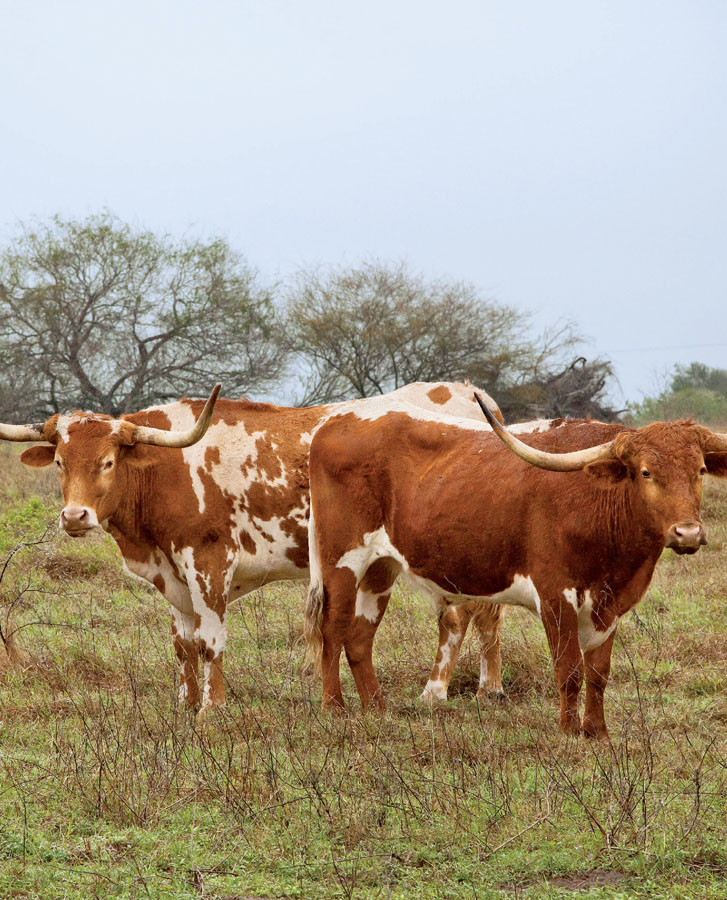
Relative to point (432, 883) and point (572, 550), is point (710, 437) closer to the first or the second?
point (572, 550)

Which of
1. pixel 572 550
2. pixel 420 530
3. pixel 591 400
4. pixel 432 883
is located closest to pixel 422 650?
pixel 420 530

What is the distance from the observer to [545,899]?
11.4 feet

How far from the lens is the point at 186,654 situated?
22.3 ft

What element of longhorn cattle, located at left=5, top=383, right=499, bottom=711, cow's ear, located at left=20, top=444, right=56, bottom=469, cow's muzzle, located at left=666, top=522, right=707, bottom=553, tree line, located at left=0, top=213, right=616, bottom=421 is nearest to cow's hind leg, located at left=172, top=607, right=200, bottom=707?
longhorn cattle, located at left=5, top=383, right=499, bottom=711

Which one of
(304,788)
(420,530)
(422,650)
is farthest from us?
(422,650)

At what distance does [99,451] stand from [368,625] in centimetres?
191

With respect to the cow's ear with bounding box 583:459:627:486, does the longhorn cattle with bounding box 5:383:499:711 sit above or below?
below

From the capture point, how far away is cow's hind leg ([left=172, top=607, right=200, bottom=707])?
21.7ft

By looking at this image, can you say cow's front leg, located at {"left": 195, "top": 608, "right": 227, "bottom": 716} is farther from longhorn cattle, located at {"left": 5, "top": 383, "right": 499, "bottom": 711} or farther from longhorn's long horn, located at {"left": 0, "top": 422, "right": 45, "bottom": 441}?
longhorn's long horn, located at {"left": 0, "top": 422, "right": 45, "bottom": 441}

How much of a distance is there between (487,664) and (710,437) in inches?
84.9

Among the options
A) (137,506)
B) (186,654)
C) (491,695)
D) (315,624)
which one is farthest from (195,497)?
(491,695)

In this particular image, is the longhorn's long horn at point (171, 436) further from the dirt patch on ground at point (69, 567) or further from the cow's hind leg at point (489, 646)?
the dirt patch on ground at point (69, 567)

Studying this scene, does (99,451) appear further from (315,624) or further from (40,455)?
(315,624)

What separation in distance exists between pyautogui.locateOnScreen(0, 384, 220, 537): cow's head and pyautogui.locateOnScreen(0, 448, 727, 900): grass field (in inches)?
43.1
